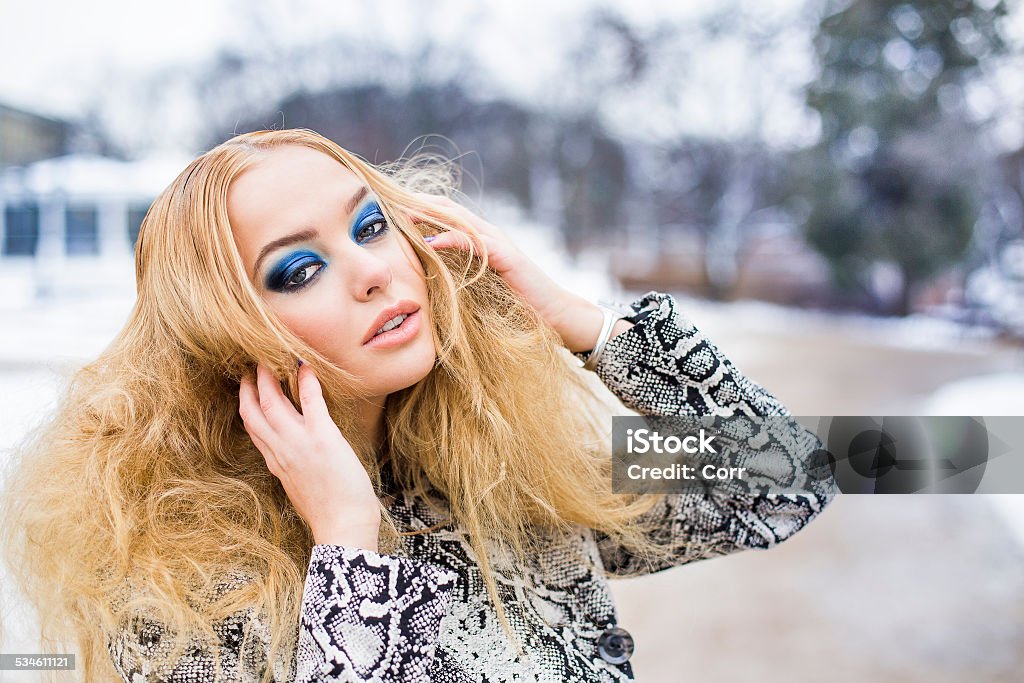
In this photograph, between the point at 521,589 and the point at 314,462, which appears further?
the point at 521,589

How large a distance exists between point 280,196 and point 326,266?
4.6 inches

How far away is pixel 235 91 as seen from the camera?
870 inches

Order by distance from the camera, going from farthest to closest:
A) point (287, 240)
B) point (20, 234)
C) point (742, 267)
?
point (742, 267), point (20, 234), point (287, 240)

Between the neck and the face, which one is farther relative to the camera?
the neck

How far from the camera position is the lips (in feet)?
3.93

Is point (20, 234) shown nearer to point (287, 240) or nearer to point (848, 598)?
point (848, 598)

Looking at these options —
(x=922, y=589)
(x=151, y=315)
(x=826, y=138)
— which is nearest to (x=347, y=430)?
(x=151, y=315)

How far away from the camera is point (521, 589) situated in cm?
133

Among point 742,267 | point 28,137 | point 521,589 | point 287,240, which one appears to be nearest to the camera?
point 287,240

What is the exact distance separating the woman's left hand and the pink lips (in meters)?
0.25

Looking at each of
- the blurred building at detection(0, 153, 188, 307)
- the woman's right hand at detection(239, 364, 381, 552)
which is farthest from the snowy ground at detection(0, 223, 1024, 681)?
the blurred building at detection(0, 153, 188, 307)

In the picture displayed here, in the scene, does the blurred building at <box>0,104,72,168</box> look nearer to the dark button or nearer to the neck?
the neck

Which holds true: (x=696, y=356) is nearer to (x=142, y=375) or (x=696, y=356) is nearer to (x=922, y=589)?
(x=142, y=375)

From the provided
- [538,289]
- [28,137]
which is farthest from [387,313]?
[28,137]
